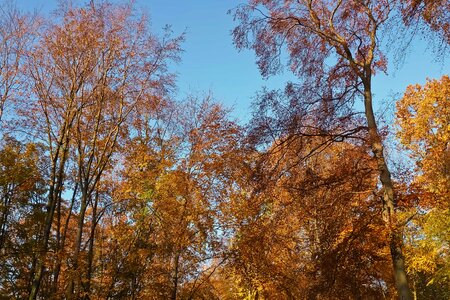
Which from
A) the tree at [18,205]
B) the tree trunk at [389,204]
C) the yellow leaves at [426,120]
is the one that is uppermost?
the yellow leaves at [426,120]

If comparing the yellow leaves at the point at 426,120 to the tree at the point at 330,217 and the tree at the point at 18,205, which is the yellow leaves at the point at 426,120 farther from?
the tree at the point at 18,205

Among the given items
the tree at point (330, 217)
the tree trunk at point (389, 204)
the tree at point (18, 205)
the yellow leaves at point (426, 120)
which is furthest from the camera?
the yellow leaves at point (426, 120)

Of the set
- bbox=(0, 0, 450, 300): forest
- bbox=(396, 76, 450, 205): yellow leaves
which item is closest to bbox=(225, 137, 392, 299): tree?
bbox=(0, 0, 450, 300): forest

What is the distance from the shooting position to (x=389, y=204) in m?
7.61

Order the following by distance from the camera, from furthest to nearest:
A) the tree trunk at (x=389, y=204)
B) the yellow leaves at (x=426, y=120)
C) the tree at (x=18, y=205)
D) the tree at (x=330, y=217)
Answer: the yellow leaves at (x=426, y=120)
the tree at (x=18, y=205)
the tree at (x=330, y=217)
the tree trunk at (x=389, y=204)

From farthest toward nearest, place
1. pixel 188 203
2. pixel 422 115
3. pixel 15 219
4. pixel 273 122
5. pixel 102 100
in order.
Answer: pixel 422 115
pixel 15 219
pixel 188 203
pixel 102 100
pixel 273 122

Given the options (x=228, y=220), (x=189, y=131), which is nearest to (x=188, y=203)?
(x=228, y=220)

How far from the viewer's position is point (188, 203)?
46.0ft

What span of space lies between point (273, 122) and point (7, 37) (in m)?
10.9

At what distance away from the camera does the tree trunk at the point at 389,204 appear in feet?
23.0

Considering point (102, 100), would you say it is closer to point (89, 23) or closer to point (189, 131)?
point (89, 23)

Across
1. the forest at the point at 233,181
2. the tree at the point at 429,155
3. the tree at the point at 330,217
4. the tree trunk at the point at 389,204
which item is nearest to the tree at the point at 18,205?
the forest at the point at 233,181

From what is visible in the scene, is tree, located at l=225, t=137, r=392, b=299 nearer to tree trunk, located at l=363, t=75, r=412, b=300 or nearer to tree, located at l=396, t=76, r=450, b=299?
tree trunk, located at l=363, t=75, r=412, b=300

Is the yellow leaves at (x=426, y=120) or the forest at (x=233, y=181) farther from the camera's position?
the yellow leaves at (x=426, y=120)
